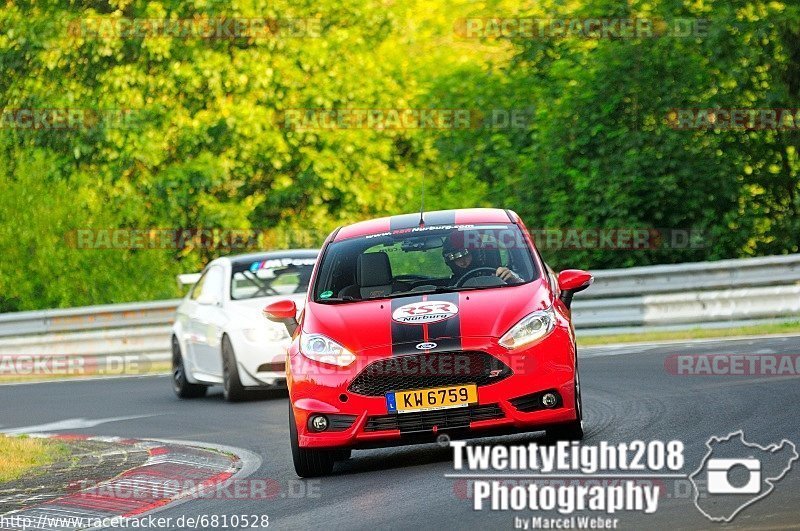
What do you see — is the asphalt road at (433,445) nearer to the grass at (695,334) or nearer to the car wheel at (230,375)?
the car wheel at (230,375)

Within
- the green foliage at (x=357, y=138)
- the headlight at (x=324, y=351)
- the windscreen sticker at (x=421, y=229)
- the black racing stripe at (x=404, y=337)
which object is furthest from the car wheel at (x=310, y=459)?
the green foliage at (x=357, y=138)

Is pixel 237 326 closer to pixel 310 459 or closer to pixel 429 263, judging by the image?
pixel 429 263

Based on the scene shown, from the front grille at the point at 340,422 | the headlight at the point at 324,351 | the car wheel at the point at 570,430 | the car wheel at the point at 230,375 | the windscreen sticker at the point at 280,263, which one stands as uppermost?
the headlight at the point at 324,351

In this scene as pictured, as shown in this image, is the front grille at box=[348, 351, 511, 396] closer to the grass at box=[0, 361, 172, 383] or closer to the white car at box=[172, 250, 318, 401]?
the white car at box=[172, 250, 318, 401]

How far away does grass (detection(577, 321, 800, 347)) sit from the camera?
2025cm

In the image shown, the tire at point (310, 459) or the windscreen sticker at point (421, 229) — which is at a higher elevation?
the windscreen sticker at point (421, 229)

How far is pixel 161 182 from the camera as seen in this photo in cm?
3234

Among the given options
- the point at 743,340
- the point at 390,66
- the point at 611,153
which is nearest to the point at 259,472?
the point at 743,340

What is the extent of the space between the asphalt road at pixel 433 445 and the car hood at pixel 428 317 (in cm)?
81

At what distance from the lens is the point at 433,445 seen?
1174 cm

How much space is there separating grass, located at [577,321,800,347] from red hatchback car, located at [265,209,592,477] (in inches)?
371

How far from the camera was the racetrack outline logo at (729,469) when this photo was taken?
8188 millimetres

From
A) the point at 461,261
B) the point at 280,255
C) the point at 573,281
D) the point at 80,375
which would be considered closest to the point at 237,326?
the point at 280,255

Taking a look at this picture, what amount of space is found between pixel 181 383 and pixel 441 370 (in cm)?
859
